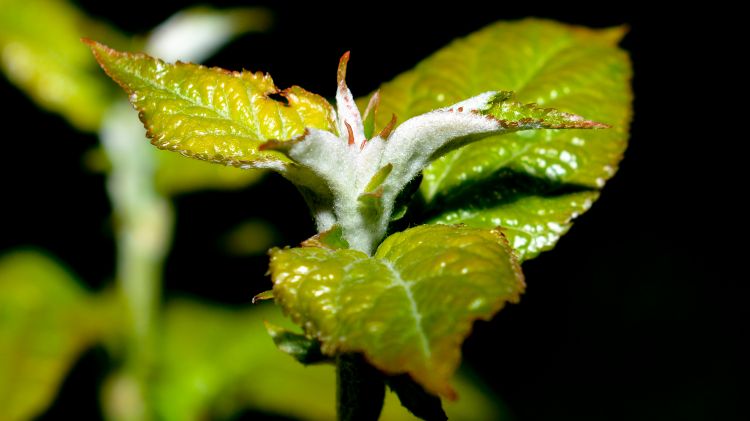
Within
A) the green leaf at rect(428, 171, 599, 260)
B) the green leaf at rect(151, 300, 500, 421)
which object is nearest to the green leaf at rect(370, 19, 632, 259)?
the green leaf at rect(428, 171, 599, 260)

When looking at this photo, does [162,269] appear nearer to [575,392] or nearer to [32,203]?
[32,203]

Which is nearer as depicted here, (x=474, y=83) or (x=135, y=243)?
(x=474, y=83)

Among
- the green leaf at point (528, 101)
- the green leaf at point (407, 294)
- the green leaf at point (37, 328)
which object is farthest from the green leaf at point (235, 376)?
the green leaf at point (407, 294)

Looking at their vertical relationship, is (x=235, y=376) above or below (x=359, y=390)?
below

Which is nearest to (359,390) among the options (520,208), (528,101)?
(520,208)

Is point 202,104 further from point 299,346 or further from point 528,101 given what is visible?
point 528,101

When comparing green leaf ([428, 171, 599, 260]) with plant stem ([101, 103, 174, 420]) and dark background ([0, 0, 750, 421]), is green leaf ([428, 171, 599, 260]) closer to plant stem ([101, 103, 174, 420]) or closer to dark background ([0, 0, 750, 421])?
plant stem ([101, 103, 174, 420])

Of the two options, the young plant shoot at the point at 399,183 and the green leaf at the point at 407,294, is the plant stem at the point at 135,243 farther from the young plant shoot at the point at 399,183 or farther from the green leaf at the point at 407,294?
the green leaf at the point at 407,294
